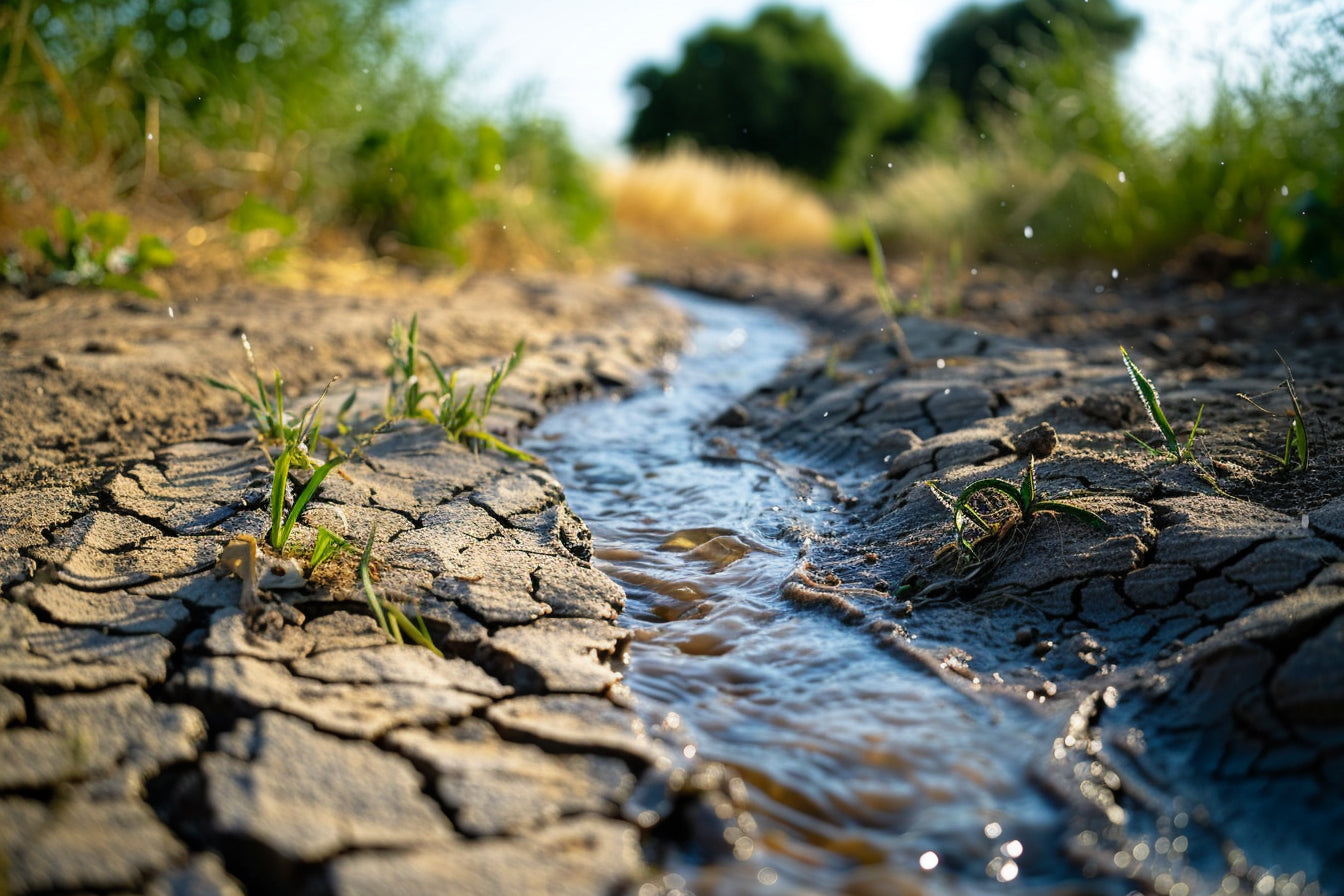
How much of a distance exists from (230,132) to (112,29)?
2.21ft

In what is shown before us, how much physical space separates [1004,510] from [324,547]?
1514mm

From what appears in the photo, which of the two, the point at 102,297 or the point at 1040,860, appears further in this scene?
the point at 102,297

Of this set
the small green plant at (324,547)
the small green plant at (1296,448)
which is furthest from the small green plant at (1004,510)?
the small green plant at (324,547)

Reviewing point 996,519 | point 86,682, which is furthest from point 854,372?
point 86,682

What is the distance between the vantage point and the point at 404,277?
17.7 feet

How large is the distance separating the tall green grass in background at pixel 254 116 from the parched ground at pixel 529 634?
5.81ft

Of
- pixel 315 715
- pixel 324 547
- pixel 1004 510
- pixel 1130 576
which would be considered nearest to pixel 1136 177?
pixel 1004 510

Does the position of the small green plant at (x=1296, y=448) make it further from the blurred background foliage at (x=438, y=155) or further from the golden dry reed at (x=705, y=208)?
the golden dry reed at (x=705, y=208)

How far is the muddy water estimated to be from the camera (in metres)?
1.30

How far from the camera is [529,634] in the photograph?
6.01ft

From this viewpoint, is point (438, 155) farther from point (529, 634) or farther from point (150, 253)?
point (529, 634)

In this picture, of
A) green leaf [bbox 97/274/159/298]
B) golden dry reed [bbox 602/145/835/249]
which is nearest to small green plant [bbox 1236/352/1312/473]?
green leaf [bbox 97/274/159/298]

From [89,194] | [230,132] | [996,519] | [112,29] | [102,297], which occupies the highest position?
[112,29]

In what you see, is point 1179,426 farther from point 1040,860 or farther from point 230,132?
point 230,132
